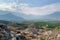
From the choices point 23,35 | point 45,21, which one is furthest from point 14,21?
point 45,21

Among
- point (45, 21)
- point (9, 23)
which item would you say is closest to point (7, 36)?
point (9, 23)

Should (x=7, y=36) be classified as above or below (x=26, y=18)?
below

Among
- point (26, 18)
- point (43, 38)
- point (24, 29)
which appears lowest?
point (43, 38)

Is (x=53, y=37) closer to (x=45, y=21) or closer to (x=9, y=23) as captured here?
(x=45, y=21)

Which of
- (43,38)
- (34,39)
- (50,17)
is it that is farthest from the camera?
(50,17)

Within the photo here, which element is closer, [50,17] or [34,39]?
[34,39]

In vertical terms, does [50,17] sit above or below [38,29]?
above

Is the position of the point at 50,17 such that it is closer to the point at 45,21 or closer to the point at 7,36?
the point at 45,21

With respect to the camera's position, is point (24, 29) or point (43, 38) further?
point (24, 29)

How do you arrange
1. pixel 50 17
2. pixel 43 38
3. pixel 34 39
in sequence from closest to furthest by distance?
pixel 43 38 → pixel 34 39 → pixel 50 17
